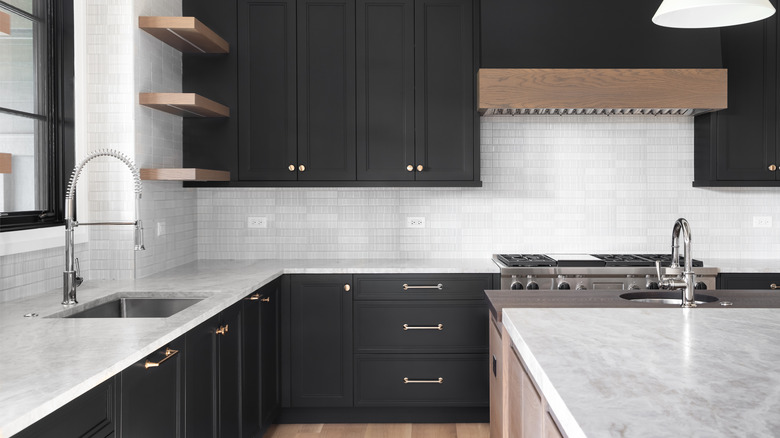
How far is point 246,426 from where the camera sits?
3.09 meters

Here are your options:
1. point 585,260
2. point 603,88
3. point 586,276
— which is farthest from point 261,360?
point 603,88

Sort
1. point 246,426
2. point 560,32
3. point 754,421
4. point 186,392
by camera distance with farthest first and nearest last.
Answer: point 560,32
point 246,426
point 186,392
point 754,421

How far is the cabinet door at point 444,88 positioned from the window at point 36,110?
75.7 inches

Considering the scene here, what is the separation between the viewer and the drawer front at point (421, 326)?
3.80 metres

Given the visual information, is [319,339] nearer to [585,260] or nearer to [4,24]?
[585,260]

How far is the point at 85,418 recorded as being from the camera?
161 centimetres

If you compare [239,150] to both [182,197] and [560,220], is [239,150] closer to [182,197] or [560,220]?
[182,197]

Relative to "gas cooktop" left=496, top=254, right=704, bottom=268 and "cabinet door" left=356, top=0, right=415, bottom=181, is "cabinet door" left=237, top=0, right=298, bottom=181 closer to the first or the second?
"cabinet door" left=356, top=0, right=415, bottom=181

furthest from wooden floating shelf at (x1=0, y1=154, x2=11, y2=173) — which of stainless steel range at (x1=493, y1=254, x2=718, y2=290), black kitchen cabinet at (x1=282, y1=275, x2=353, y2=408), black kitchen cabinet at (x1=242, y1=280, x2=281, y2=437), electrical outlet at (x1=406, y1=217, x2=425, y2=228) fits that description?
electrical outlet at (x1=406, y1=217, x2=425, y2=228)

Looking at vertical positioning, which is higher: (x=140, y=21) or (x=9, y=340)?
(x=140, y=21)

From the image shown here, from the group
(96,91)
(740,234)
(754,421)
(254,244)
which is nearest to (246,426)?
(254,244)

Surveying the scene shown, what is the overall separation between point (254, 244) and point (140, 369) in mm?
2521

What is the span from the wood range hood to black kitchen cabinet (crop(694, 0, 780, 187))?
232 millimetres

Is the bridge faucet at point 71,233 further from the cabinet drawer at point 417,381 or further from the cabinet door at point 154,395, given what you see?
the cabinet drawer at point 417,381
